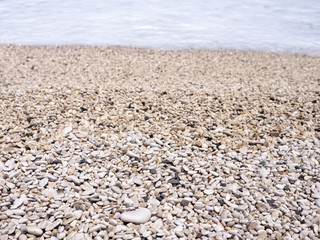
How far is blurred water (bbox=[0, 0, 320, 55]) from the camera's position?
1002 centimetres

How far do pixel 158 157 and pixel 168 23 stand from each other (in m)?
8.88

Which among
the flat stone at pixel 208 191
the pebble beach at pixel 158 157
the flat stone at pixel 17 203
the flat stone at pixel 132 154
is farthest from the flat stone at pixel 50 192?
the flat stone at pixel 208 191

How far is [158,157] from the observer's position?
12.7ft

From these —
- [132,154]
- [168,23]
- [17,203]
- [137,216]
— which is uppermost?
[168,23]

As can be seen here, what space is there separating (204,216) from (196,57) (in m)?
6.12

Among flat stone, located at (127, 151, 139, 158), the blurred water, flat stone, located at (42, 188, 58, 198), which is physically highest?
the blurred water

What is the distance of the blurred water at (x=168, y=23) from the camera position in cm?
1002

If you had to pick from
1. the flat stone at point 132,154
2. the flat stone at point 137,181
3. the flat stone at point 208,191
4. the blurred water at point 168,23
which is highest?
the blurred water at point 168,23

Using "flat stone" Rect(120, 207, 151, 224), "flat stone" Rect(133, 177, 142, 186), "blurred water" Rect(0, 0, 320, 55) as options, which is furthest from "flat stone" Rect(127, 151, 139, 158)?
"blurred water" Rect(0, 0, 320, 55)

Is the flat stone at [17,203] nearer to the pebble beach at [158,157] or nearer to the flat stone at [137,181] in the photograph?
the pebble beach at [158,157]

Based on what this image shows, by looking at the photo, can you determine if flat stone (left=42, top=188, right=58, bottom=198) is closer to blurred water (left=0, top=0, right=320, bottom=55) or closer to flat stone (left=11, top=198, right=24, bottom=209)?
flat stone (left=11, top=198, right=24, bottom=209)

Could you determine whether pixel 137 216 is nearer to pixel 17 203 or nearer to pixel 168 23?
pixel 17 203

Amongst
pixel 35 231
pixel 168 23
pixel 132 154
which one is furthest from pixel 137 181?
pixel 168 23

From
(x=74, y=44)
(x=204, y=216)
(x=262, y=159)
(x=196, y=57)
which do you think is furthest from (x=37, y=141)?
(x=74, y=44)
